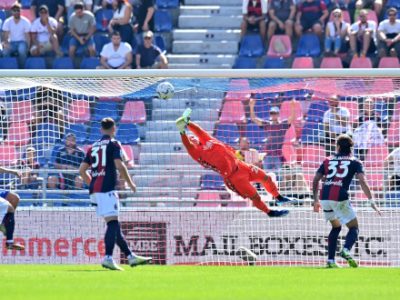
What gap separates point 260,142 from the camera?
70.5 feet

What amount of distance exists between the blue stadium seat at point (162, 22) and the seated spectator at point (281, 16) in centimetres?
224

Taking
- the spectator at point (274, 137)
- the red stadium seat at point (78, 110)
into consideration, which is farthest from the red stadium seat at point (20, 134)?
the spectator at point (274, 137)

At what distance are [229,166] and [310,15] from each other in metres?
8.56

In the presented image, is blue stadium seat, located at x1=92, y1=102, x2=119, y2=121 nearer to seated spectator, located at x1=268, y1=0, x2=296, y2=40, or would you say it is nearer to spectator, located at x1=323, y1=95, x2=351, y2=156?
spectator, located at x1=323, y1=95, x2=351, y2=156

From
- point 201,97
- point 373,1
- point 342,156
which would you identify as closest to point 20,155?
point 201,97

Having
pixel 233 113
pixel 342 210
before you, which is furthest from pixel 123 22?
pixel 342 210

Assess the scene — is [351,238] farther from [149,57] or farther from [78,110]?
[149,57]

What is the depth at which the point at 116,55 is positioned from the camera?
87.2 ft

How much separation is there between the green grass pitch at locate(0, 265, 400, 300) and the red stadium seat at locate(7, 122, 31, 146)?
3.97m

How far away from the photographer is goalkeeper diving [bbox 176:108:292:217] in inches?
743

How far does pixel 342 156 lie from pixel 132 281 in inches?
177

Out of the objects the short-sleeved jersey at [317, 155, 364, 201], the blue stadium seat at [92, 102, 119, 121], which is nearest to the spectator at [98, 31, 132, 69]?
the blue stadium seat at [92, 102, 119, 121]

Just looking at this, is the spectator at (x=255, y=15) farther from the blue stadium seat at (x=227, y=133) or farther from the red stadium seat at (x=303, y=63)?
the blue stadium seat at (x=227, y=133)

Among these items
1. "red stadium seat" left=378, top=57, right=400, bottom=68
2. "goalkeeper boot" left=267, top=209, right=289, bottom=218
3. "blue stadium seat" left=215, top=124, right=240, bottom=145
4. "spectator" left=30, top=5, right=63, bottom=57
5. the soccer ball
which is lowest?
"goalkeeper boot" left=267, top=209, right=289, bottom=218
